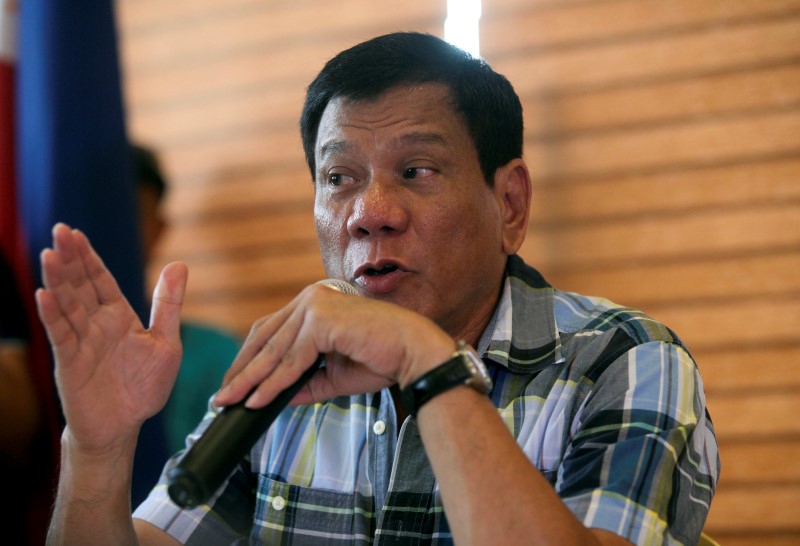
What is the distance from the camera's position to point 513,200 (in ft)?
6.68

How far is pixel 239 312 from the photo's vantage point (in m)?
4.15

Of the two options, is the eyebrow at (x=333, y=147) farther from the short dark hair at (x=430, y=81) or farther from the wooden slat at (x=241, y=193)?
the wooden slat at (x=241, y=193)

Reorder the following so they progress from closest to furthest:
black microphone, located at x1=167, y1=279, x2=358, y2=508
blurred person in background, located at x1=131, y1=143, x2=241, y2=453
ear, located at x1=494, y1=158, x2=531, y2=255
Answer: black microphone, located at x1=167, y1=279, x2=358, y2=508 < ear, located at x1=494, y1=158, x2=531, y2=255 < blurred person in background, located at x1=131, y1=143, x2=241, y2=453

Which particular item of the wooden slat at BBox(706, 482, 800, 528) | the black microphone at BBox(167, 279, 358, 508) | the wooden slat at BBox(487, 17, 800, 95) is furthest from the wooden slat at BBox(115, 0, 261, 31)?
the black microphone at BBox(167, 279, 358, 508)

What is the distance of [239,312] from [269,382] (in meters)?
2.88

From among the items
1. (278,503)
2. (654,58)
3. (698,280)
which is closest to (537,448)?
(278,503)

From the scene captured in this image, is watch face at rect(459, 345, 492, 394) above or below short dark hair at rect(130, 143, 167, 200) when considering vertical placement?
below

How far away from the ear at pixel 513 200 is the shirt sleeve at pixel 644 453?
502mm

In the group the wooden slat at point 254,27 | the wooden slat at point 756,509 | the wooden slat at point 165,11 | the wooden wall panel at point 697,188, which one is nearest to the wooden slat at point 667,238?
the wooden wall panel at point 697,188

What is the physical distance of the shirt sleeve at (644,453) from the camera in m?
1.37

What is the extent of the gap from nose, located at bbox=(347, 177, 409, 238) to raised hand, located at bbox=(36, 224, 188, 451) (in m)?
0.38

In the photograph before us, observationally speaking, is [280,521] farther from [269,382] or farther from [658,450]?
[658,450]

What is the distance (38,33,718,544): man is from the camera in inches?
53.1

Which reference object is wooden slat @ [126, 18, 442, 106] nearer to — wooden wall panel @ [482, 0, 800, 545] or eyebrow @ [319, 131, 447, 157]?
wooden wall panel @ [482, 0, 800, 545]
